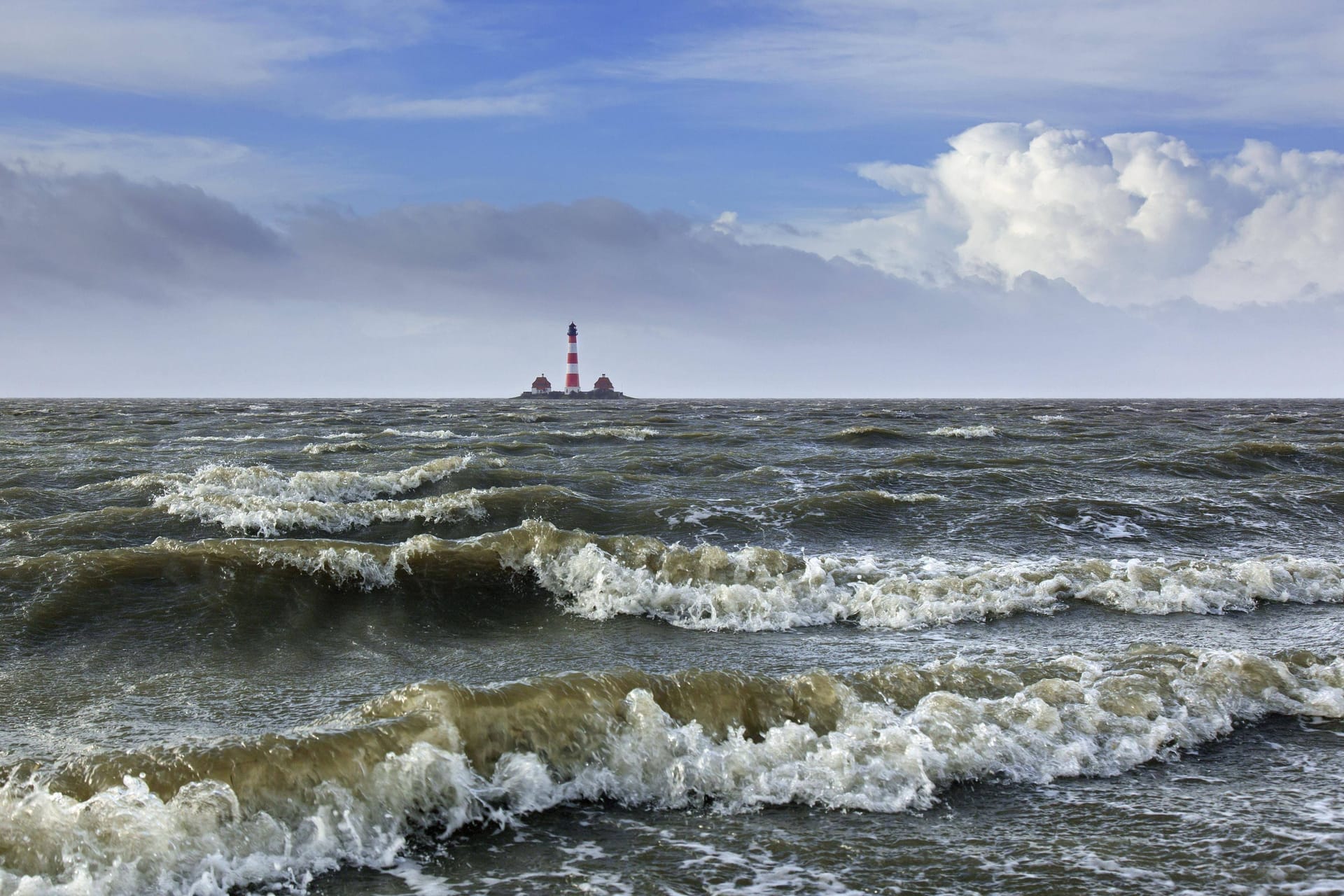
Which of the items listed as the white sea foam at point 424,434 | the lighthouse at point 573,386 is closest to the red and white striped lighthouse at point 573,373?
the lighthouse at point 573,386

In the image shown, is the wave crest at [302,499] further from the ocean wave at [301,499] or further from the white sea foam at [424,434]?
the white sea foam at [424,434]

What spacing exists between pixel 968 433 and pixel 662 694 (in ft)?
91.6

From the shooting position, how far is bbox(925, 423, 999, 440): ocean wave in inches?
1202

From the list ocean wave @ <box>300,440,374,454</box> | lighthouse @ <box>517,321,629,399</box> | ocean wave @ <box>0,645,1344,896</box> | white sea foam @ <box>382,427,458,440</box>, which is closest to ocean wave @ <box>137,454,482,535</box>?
ocean wave @ <box>300,440,374,454</box>

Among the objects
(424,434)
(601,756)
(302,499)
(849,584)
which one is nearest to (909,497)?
(849,584)

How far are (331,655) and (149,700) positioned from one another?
5.27 ft

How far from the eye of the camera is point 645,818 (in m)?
4.92

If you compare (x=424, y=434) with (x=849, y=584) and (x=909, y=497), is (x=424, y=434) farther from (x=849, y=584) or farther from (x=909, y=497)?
(x=849, y=584)

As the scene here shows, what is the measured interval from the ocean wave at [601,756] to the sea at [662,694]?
0.02 meters

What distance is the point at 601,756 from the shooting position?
5.46 m

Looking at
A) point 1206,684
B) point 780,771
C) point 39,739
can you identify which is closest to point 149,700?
point 39,739

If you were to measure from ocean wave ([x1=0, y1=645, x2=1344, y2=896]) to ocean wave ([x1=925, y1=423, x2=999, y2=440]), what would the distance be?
24035 millimetres

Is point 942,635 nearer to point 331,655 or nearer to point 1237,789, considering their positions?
point 1237,789

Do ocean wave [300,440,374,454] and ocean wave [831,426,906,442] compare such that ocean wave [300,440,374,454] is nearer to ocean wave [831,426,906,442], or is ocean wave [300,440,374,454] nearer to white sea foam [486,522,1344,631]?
white sea foam [486,522,1344,631]
